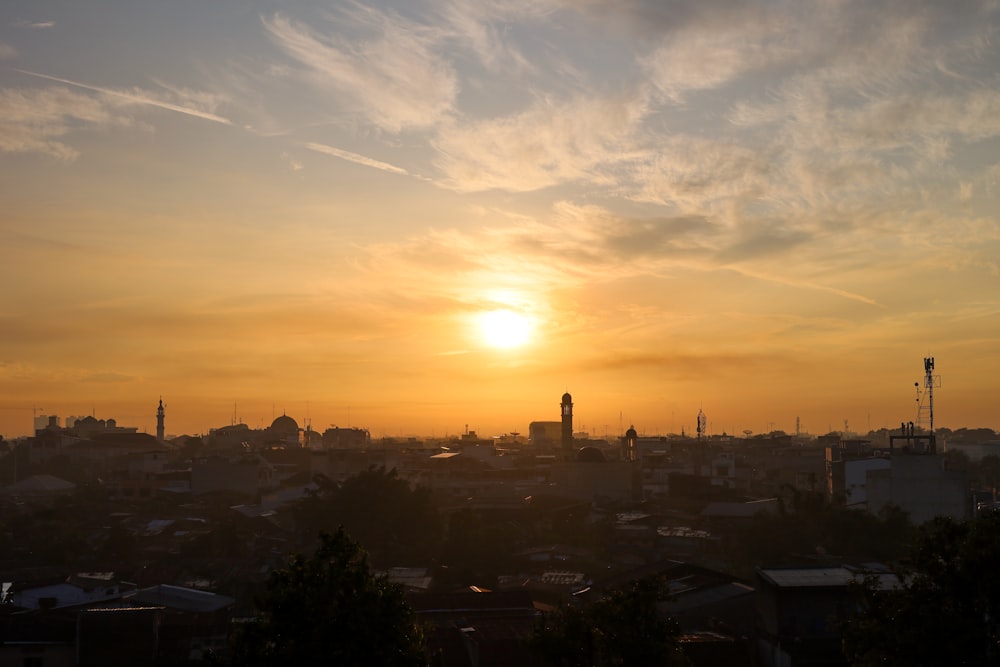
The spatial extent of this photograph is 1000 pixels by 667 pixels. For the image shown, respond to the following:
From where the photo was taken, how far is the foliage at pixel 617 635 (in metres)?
17.3

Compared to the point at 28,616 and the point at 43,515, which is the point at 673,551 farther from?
the point at 43,515

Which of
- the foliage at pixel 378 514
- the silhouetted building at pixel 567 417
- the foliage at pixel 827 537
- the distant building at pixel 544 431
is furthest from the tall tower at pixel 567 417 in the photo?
the distant building at pixel 544 431

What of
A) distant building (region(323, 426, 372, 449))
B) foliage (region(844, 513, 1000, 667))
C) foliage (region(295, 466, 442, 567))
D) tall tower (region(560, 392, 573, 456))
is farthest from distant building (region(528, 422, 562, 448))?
foliage (region(844, 513, 1000, 667))

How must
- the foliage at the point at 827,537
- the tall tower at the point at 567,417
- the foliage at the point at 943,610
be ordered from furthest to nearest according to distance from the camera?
the tall tower at the point at 567,417
the foliage at the point at 827,537
the foliage at the point at 943,610

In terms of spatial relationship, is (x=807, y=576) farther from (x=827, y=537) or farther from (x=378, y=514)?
(x=378, y=514)

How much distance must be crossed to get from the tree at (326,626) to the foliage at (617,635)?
4196mm

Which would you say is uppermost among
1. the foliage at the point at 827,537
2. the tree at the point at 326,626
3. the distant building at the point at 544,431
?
the distant building at the point at 544,431

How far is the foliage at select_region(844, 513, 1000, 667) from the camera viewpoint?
14438mm

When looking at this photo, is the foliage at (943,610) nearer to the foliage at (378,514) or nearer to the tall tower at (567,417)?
the foliage at (378,514)

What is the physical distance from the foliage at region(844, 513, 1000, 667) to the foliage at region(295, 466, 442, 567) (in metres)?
32.3

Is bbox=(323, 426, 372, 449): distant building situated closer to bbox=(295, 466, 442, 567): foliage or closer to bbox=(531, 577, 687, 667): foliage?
bbox=(295, 466, 442, 567): foliage

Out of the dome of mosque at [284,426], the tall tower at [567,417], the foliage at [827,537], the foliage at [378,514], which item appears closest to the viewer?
the foliage at [827,537]

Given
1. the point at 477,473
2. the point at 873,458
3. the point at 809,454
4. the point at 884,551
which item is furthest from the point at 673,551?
the point at 809,454

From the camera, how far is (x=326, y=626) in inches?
552
